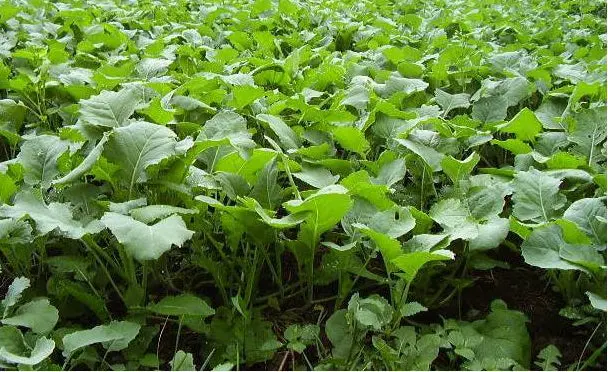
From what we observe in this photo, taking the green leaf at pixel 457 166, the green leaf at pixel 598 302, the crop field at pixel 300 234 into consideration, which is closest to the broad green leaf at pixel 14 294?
the crop field at pixel 300 234

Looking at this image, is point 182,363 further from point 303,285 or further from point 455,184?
point 455,184

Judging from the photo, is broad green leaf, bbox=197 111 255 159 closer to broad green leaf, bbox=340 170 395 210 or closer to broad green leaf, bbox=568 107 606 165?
broad green leaf, bbox=340 170 395 210

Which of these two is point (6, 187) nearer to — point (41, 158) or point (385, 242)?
point (41, 158)

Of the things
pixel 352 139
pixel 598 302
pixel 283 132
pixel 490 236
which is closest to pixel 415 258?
pixel 490 236

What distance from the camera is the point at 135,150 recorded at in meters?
A: 1.41

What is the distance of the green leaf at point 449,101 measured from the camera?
2.12 meters

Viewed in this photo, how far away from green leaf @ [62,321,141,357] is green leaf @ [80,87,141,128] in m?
0.54

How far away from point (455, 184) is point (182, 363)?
805mm

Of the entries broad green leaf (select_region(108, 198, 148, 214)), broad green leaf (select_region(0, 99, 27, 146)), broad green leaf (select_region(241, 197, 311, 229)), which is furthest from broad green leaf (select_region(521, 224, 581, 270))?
broad green leaf (select_region(0, 99, 27, 146))

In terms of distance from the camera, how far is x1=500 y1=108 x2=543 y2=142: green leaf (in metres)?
1.78

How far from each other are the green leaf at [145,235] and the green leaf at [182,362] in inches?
9.2

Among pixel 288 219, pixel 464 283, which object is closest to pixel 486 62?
pixel 464 283

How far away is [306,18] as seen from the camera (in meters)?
4.04

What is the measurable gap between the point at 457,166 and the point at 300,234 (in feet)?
1.46
